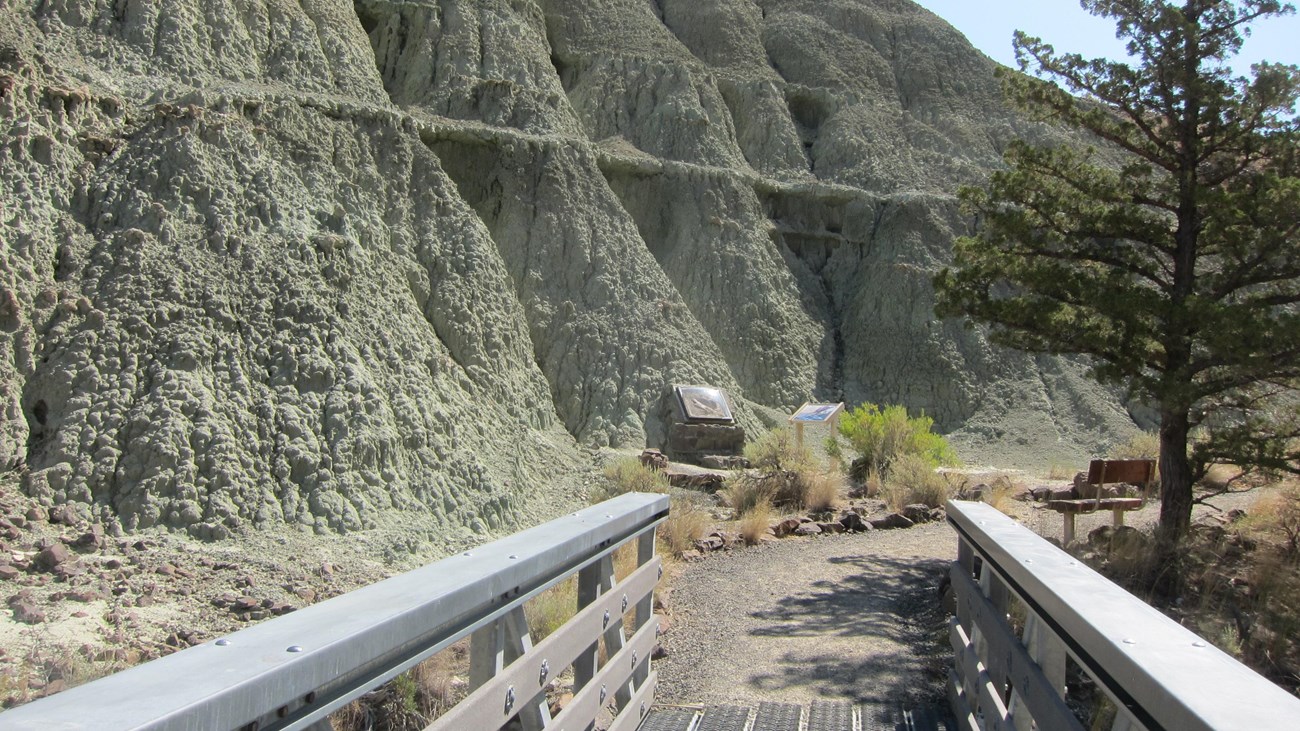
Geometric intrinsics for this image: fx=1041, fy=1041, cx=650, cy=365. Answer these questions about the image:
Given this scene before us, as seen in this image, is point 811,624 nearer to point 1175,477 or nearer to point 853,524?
point 1175,477

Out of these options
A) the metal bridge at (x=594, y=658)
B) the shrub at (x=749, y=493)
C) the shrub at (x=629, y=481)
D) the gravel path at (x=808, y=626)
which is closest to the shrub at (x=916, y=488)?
the shrub at (x=749, y=493)

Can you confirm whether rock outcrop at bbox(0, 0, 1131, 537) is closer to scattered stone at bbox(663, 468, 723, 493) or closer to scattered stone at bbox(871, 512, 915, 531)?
scattered stone at bbox(663, 468, 723, 493)

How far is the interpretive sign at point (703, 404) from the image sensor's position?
22.2m

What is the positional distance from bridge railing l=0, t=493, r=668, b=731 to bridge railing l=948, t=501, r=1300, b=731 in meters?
1.53

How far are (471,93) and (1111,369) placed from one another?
66.5 ft

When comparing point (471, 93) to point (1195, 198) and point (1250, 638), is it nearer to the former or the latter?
point (1195, 198)

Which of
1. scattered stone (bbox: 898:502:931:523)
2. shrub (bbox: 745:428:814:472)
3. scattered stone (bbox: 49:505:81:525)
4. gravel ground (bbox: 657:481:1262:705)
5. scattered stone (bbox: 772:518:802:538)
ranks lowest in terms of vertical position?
gravel ground (bbox: 657:481:1262:705)

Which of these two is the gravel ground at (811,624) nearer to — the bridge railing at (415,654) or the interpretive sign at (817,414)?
the bridge railing at (415,654)

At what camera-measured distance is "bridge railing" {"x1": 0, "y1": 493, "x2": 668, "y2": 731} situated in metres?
1.82

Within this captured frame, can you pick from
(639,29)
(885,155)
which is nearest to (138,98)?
(639,29)

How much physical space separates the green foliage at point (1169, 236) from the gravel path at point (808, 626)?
277cm

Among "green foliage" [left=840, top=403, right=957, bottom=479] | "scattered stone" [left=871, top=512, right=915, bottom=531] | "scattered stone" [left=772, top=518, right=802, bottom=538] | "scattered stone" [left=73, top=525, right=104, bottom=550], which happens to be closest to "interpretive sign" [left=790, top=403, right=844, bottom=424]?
"green foliage" [left=840, top=403, right=957, bottom=479]

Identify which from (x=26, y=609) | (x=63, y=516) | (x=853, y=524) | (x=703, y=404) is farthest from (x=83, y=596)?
(x=703, y=404)

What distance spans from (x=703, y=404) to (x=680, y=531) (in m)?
11.6
